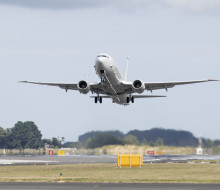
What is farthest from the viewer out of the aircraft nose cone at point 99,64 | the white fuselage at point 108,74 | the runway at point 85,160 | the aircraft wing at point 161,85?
the runway at point 85,160

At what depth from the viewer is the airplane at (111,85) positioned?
6025 centimetres

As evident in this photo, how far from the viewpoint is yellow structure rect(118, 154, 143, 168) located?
69375 millimetres

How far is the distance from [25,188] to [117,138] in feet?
172

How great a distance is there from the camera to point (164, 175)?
55.0 m

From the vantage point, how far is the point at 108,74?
6066 cm

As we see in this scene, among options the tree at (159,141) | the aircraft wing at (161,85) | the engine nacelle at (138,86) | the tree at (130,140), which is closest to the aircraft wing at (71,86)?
the engine nacelle at (138,86)

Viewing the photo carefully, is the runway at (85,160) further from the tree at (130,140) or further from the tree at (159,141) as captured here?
the tree at (130,140)

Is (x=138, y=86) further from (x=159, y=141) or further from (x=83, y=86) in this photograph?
(x=159, y=141)

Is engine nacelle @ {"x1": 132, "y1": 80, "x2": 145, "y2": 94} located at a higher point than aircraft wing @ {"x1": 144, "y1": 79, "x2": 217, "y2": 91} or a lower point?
lower

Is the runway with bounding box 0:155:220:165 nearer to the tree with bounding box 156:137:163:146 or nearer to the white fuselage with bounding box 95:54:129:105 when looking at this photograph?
the tree with bounding box 156:137:163:146

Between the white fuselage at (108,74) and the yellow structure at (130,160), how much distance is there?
8.66m

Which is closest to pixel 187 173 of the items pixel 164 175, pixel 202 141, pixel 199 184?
pixel 164 175

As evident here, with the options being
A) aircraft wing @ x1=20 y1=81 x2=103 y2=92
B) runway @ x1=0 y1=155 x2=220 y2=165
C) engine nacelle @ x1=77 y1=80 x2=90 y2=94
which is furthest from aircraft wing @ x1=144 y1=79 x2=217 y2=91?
runway @ x1=0 y1=155 x2=220 y2=165

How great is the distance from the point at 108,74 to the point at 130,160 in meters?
14.4
